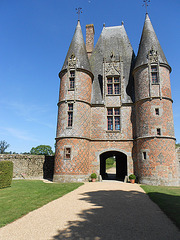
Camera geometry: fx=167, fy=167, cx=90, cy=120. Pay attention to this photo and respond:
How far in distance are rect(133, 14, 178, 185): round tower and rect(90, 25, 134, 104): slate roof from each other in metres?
1.83

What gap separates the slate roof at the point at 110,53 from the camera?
1713cm

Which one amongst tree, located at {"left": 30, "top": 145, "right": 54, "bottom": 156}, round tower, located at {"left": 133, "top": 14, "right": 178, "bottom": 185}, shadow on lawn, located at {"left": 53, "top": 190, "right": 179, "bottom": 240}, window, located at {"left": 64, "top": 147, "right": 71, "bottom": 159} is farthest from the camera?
tree, located at {"left": 30, "top": 145, "right": 54, "bottom": 156}

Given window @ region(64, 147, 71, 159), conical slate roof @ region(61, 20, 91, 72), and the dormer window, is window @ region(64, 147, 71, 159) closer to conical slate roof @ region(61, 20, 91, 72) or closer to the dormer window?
conical slate roof @ region(61, 20, 91, 72)

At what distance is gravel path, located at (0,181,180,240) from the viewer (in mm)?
3840

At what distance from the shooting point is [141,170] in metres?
13.8

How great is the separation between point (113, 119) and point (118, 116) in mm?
580

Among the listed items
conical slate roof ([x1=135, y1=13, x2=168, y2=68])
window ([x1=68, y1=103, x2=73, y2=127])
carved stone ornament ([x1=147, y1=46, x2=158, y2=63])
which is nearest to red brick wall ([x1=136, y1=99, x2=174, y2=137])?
carved stone ornament ([x1=147, y1=46, x2=158, y2=63])

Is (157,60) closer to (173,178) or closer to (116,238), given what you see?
(173,178)

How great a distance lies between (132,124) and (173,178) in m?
5.50

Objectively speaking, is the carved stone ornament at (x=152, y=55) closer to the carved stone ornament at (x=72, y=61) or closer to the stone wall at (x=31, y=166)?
the carved stone ornament at (x=72, y=61)

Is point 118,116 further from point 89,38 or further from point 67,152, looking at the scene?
point 89,38

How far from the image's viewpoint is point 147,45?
16.3 metres

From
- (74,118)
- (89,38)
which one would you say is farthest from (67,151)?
(89,38)

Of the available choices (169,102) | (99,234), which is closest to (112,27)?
(169,102)
